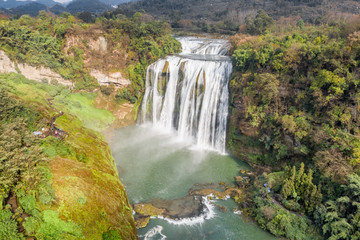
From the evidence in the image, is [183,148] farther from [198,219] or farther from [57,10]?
[57,10]

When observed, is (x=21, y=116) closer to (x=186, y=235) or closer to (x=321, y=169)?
(x=186, y=235)

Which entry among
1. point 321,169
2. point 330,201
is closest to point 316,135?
point 321,169

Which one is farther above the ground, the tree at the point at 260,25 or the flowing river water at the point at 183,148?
the tree at the point at 260,25

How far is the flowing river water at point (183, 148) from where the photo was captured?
1294 cm

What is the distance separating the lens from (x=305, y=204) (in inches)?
513

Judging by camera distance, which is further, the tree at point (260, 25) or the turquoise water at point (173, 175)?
the tree at point (260, 25)

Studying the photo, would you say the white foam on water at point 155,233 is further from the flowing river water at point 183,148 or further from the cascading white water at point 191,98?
the cascading white water at point 191,98

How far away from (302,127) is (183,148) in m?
10.3

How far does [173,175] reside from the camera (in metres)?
17.5

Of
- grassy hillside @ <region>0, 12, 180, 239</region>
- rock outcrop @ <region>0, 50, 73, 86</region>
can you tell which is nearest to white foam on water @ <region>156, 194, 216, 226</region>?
grassy hillside @ <region>0, 12, 180, 239</region>

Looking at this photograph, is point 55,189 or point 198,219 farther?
point 198,219

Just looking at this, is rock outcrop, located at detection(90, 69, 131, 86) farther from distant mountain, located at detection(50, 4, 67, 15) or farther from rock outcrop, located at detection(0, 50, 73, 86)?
distant mountain, located at detection(50, 4, 67, 15)

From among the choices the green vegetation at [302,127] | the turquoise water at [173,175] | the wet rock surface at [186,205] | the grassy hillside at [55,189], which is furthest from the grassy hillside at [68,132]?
the green vegetation at [302,127]

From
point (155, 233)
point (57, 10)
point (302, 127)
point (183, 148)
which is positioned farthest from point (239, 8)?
point (57, 10)
